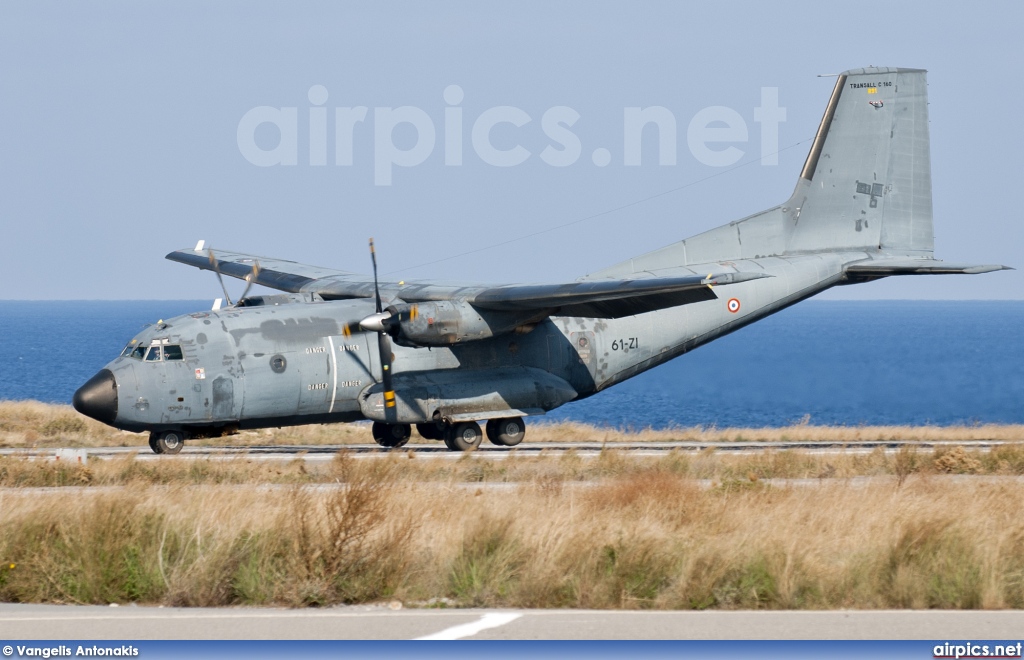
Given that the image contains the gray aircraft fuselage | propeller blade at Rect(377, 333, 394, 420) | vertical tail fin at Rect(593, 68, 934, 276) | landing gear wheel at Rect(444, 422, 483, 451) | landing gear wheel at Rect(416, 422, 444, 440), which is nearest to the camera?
the gray aircraft fuselage

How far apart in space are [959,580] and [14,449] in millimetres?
23472

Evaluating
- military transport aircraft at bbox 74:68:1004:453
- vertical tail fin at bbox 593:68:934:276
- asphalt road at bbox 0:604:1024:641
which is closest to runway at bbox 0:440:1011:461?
military transport aircraft at bbox 74:68:1004:453

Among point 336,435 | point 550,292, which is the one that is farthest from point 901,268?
point 336,435

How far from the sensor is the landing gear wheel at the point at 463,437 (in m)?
26.5

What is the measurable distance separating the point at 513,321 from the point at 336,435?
11.9 m

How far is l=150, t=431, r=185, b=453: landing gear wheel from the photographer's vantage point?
24453 millimetres

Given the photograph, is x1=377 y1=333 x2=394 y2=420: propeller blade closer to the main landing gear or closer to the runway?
the runway

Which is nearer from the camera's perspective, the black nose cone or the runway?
the black nose cone

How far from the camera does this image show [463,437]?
26.5m

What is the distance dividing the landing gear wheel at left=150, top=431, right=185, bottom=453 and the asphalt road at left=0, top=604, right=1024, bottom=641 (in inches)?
551

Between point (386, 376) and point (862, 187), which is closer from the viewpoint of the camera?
point (386, 376)

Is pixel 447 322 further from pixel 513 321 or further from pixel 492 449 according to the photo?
pixel 492 449

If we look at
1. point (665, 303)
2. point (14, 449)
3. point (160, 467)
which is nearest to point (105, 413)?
point (160, 467)

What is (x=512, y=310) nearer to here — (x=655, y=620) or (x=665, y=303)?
(x=665, y=303)
